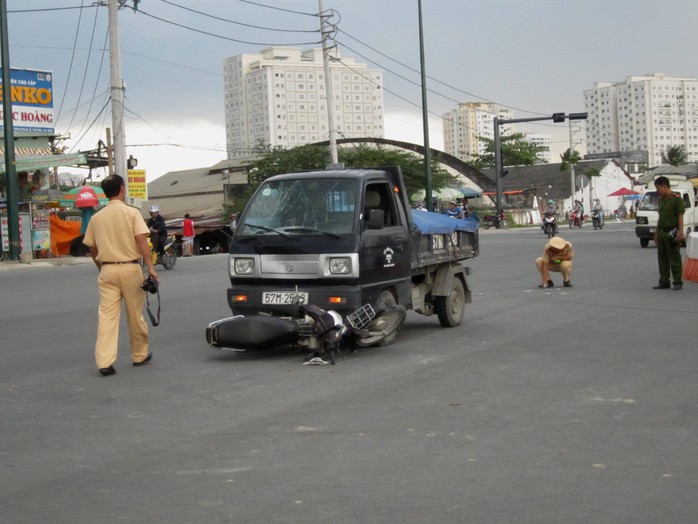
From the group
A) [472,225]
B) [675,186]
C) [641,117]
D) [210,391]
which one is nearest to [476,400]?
[210,391]

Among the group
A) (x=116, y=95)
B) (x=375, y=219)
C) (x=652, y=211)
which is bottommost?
(x=652, y=211)

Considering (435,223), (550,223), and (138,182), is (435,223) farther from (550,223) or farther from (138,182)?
(138,182)

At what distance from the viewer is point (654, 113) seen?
178 m

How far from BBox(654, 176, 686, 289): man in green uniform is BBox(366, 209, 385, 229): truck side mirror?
7.68 meters

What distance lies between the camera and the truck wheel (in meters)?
11.4

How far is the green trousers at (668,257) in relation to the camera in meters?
15.7

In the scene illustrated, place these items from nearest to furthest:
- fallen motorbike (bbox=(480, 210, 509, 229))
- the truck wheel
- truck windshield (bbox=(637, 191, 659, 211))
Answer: the truck wheel, truck windshield (bbox=(637, 191, 659, 211)), fallen motorbike (bbox=(480, 210, 509, 229))

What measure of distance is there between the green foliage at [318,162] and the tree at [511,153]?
56.8 meters

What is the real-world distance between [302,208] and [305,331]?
1447 mm

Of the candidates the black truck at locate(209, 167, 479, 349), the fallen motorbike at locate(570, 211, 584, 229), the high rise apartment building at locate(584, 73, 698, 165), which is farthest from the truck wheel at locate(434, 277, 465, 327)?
the high rise apartment building at locate(584, 73, 698, 165)

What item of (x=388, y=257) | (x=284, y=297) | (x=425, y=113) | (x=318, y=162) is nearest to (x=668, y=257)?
(x=388, y=257)

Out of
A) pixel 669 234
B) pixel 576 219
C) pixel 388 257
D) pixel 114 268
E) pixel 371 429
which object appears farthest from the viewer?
pixel 576 219

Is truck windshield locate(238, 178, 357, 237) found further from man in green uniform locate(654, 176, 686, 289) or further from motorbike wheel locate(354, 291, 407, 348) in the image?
man in green uniform locate(654, 176, 686, 289)

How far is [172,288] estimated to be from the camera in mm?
18203
